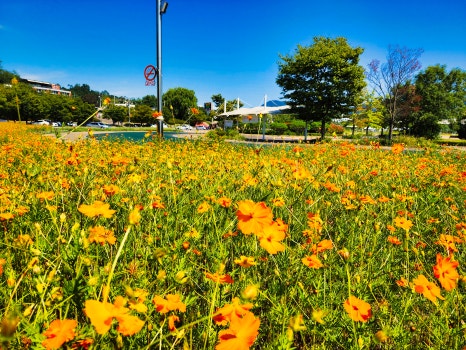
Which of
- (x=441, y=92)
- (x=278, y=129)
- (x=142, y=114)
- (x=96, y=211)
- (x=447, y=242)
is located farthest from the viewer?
(x=142, y=114)

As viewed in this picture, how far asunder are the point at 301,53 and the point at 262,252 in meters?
21.2

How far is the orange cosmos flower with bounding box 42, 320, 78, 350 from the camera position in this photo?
55 centimetres

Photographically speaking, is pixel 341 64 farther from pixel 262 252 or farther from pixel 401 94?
pixel 262 252

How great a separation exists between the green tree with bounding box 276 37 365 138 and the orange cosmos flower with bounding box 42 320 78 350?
66.9 ft

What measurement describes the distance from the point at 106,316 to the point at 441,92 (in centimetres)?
3766

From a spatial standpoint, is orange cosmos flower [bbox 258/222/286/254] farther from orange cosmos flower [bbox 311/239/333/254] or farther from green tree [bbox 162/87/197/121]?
green tree [bbox 162/87/197/121]

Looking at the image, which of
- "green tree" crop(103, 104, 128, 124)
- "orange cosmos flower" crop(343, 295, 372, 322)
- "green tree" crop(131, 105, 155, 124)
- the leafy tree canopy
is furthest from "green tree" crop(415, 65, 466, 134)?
"green tree" crop(103, 104, 128, 124)

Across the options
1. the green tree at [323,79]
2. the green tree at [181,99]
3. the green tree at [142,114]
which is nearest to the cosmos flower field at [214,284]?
the green tree at [323,79]

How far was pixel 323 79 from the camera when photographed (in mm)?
19797

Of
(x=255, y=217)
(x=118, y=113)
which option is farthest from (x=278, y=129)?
(x=118, y=113)

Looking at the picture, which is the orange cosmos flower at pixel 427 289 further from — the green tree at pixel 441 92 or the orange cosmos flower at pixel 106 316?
the green tree at pixel 441 92

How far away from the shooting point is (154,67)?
361 inches

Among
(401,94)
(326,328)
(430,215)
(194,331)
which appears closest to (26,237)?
(194,331)

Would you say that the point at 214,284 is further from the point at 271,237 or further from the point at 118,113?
the point at 118,113
